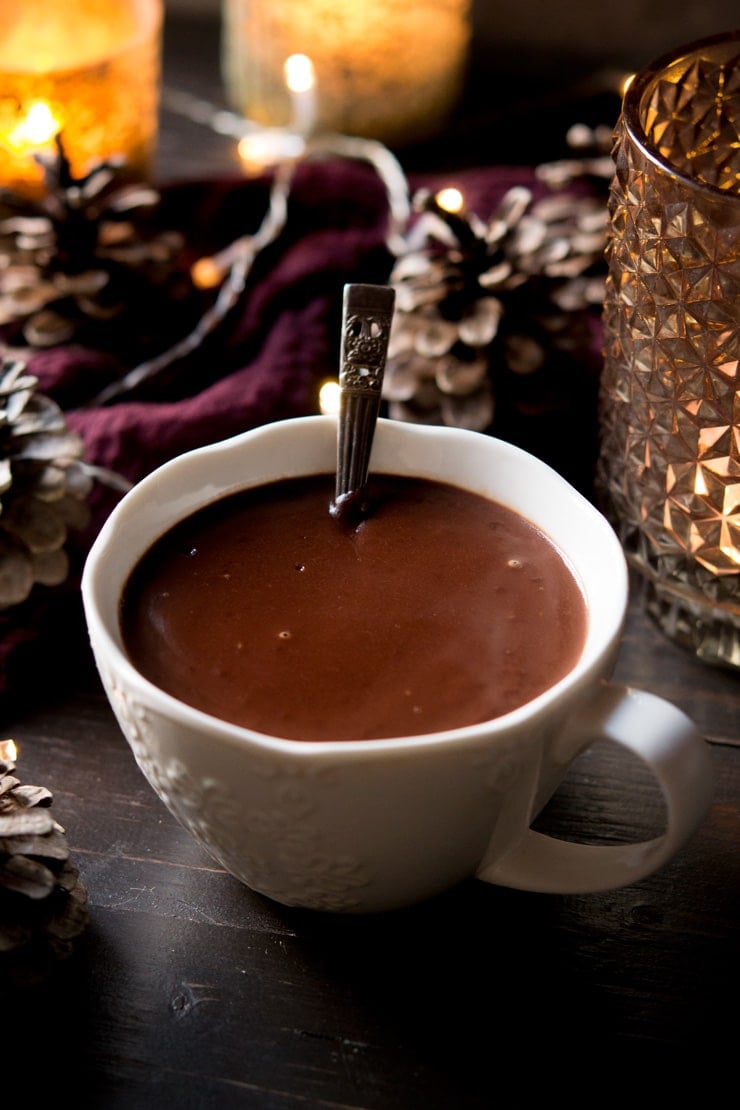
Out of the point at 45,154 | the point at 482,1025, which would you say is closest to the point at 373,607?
the point at 482,1025

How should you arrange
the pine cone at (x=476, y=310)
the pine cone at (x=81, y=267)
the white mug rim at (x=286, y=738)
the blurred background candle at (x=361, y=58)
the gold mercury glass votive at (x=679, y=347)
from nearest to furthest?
the white mug rim at (x=286, y=738)
the gold mercury glass votive at (x=679, y=347)
the pine cone at (x=476, y=310)
the pine cone at (x=81, y=267)
the blurred background candle at (x=361, y=58)

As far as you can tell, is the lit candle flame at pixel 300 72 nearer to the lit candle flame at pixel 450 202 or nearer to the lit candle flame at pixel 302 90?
the lit candle flame at pixel 302 90

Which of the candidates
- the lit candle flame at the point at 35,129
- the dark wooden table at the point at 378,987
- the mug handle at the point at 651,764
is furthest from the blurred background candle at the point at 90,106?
the mug handle at the point at 651,764

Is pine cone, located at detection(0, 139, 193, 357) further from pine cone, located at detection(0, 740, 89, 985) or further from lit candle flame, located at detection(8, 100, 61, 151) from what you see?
pine cone, located at detection(0, 740, 89, 985)

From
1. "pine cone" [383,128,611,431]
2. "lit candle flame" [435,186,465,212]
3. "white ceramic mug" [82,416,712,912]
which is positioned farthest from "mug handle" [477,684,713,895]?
"lit candle flame" [435,186,465,212]

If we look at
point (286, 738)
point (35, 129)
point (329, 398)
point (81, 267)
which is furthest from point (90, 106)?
point (286, 738)

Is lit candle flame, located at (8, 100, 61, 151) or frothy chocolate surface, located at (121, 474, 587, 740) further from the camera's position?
lit candle flame, located at (8, 100, 61, 151)
